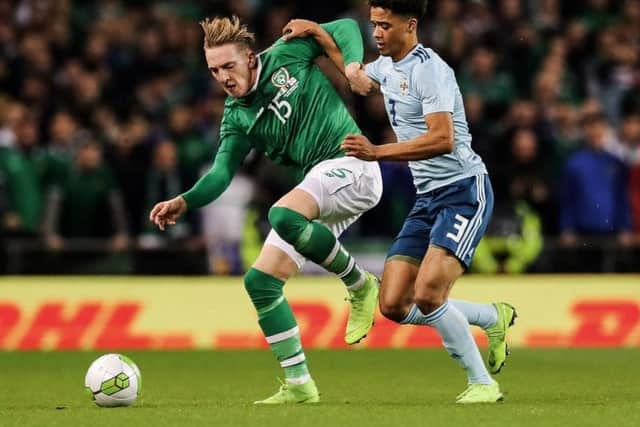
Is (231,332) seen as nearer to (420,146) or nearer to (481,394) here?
(481,394)

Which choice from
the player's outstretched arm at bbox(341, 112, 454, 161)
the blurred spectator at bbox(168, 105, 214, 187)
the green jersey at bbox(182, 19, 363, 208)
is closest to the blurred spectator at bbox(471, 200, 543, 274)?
the blurred spectator at bbox(168, 105, 214, 187)

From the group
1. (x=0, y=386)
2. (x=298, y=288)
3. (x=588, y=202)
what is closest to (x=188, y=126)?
(x=298, y=288)

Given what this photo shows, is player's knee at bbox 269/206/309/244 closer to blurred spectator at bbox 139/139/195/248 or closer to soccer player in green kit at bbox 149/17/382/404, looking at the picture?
soccer player in green kit at bbox 149/17/382/404

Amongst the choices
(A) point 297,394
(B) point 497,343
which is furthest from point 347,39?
(A) point 297,394

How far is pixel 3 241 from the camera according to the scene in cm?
1433

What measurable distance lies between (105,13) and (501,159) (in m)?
5.74

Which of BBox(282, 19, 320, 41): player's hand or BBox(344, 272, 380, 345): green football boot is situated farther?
BBox(282, 19, 320, 41): player's hand

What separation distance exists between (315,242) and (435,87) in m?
1.24

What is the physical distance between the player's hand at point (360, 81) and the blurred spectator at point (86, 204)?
20.5 feet

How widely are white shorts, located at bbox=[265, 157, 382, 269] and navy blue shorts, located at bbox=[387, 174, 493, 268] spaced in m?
0.36

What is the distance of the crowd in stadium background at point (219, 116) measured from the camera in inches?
582

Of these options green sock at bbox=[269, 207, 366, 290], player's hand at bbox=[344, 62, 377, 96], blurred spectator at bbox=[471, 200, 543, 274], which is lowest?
blurred spectator at bbox=[471, 200, 543, 274]

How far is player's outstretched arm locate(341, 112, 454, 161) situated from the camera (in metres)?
7.75

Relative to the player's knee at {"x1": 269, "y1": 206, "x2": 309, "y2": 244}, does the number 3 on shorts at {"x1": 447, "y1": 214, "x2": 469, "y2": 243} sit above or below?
below
